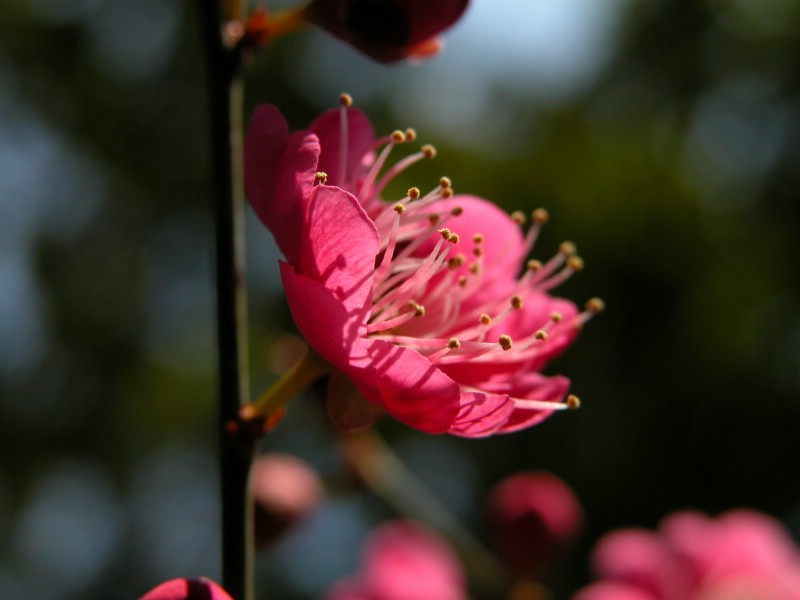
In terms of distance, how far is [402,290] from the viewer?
91cm

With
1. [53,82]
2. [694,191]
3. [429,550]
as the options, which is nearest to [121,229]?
[53,82]

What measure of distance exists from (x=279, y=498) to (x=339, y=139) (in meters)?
0.71

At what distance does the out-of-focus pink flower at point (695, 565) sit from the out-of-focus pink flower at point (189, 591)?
3.71 ft

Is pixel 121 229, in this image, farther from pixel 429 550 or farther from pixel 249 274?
pixel 429 550

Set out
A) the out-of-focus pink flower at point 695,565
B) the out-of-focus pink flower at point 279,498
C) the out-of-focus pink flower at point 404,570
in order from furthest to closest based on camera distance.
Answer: the out-of-focus pink flower at point 404,570 < the out-of-focus pink flower at point 695,565 < the out-of-focus pink flower at point 279,498

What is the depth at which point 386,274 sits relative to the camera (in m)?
0.90

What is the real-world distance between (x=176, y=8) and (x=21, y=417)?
3.90 meters

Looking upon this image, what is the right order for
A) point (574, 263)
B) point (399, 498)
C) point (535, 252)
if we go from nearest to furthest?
point (574, 263) < point (399, 498) < point (535, 252)

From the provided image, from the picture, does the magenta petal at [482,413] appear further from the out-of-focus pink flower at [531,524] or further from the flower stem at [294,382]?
the out-of-focus pink flower at [531,524]

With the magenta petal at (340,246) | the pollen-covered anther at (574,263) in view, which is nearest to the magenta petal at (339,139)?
the magenta petal at (340,246)

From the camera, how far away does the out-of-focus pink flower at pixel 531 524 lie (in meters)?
1.85

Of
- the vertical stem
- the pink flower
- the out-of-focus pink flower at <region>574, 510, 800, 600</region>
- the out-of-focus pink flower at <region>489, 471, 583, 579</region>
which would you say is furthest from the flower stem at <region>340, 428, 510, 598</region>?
the vertical stem

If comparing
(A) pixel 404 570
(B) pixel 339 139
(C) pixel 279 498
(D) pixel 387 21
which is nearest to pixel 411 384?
(B) pixel 339 139

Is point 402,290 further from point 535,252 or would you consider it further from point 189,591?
point 535,252
